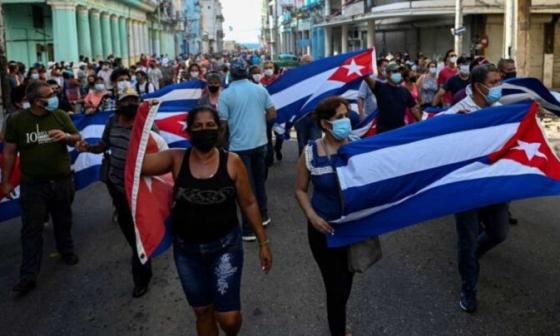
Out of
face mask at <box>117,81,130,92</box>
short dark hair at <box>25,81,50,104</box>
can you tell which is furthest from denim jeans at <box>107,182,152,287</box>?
face mask at <box>117,81,130,92</box>

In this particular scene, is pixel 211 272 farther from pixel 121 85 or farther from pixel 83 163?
pixel 83 163

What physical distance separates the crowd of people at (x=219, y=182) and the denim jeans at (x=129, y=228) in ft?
0.04

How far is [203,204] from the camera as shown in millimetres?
3451

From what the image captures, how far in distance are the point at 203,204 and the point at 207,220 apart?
0.10 metres

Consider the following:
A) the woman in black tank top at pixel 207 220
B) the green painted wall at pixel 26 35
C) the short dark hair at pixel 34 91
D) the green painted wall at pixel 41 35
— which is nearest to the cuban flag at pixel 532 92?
the woman in black tank top at pixel 207 220

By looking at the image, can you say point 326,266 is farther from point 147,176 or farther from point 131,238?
point 131,238

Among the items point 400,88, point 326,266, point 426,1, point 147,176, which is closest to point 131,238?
point 147,176

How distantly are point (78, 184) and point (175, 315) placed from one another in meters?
2.98

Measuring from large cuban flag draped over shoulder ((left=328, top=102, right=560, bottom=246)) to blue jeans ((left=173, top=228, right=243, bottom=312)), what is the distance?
0.66 m

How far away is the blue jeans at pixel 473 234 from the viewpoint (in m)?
4.39

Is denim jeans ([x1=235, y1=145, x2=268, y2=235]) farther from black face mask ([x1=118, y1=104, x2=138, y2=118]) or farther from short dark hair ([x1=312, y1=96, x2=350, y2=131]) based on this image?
short dark hair ([x1=312, y1=96, x2=350, y2=131])

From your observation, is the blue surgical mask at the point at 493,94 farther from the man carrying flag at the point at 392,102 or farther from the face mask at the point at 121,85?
the face mask at the point at 121,85

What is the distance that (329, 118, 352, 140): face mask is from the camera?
12.3 feet

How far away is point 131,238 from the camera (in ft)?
17.1
